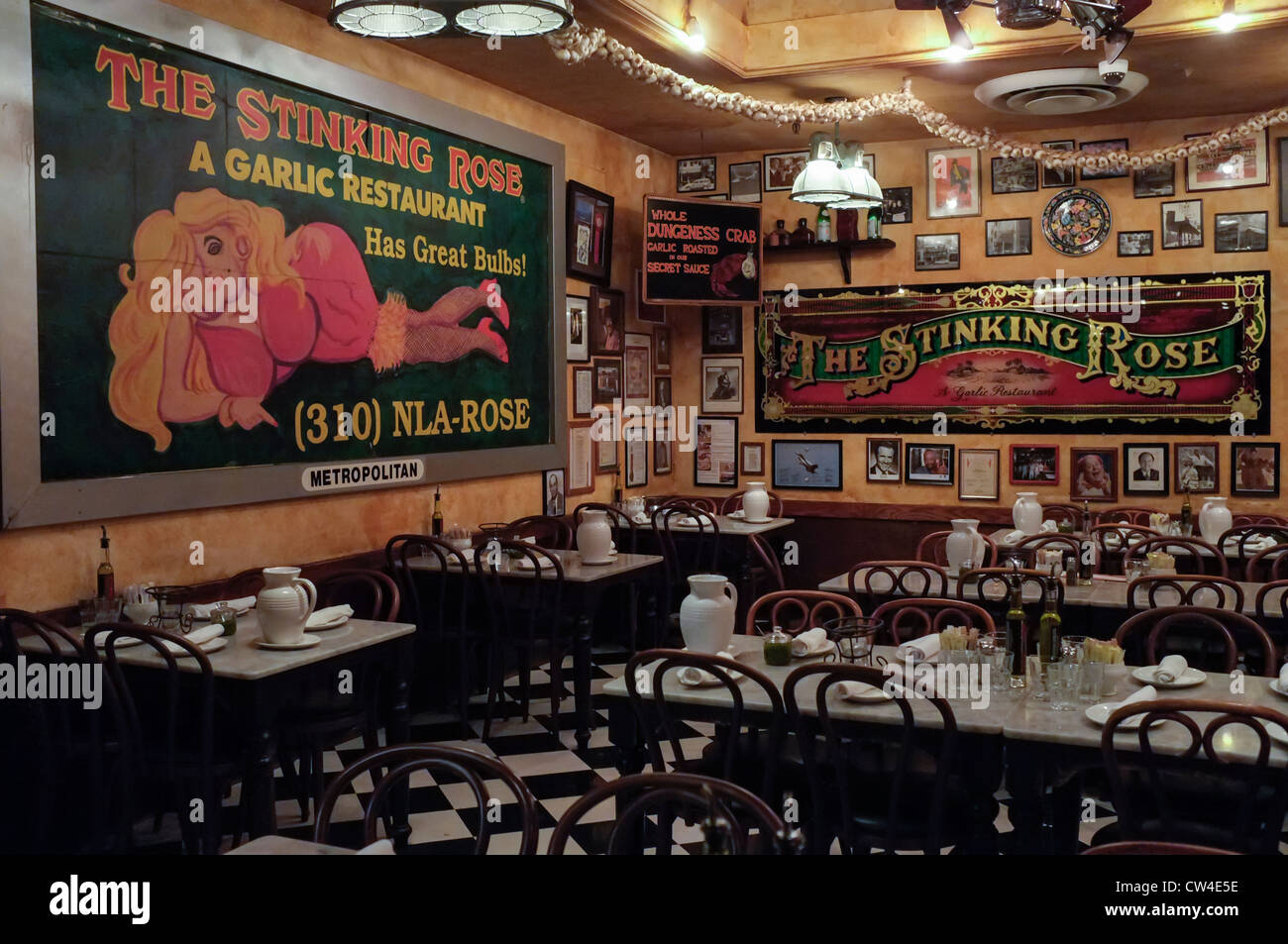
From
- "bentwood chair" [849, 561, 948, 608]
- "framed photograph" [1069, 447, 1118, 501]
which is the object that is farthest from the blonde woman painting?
"framed photograph" [1069, 447, 1118, 501]

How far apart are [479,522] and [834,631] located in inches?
146

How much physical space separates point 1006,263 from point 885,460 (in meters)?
1.57

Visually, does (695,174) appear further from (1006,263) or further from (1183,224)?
(1183,224)

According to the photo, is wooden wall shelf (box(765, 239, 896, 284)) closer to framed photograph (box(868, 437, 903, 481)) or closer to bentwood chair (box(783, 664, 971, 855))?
framed photograph (box(868, 437, 903, 481))

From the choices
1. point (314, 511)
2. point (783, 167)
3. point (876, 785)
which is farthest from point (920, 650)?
point (783, 167)

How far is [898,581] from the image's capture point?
4.77 m

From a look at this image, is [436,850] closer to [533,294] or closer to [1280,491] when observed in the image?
[533,294]

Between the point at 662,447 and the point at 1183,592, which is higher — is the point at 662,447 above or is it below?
above

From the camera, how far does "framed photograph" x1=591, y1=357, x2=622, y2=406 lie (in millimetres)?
7980

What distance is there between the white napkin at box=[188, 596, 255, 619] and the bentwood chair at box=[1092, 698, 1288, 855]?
308cm

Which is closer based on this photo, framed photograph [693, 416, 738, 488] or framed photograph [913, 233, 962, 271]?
framed photograph [913, 233, 962, 271]

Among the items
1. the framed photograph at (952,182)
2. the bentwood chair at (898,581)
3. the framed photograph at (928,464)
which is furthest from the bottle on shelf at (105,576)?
the framed photograph at (952,182)

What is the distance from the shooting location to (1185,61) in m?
6.49
